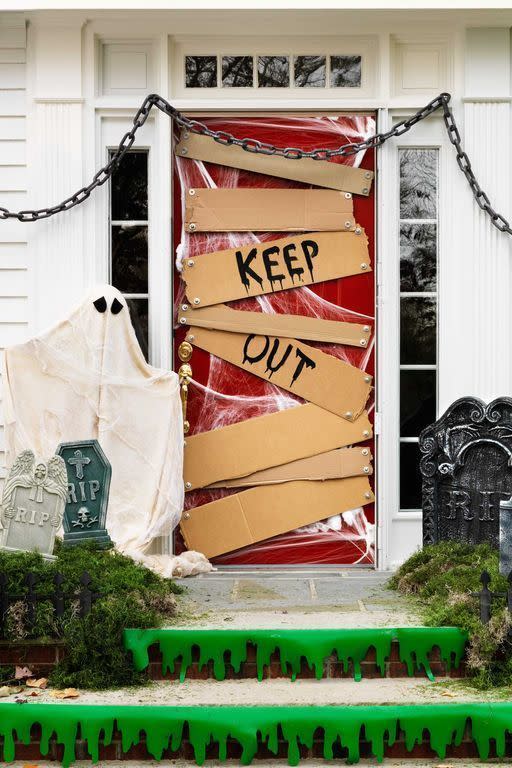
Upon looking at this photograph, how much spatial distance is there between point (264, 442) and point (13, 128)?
114 inches

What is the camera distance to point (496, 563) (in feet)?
21.2

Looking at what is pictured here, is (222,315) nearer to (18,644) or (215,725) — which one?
(18,644)

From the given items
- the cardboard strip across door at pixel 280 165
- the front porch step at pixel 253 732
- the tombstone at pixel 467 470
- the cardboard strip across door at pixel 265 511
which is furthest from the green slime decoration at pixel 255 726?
the cardboard strip across door at pixel 280 165

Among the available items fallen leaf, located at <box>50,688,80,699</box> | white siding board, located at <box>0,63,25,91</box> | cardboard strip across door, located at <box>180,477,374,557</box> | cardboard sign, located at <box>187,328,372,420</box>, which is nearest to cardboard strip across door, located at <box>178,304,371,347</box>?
cardboard sign, located at <box>187,328,372,420</box>

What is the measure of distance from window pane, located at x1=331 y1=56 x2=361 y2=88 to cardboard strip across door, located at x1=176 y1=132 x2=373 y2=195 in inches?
23.2

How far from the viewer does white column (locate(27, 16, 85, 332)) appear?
308 inches

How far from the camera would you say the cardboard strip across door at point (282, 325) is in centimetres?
797

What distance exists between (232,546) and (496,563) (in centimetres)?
218

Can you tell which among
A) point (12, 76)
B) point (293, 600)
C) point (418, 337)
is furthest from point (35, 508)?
point (12, 76)

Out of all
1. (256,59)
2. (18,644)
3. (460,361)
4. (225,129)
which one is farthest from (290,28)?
(18,644)

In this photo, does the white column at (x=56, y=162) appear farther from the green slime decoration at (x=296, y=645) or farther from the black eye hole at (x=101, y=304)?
the green slime decoration at (x=296, y=645)

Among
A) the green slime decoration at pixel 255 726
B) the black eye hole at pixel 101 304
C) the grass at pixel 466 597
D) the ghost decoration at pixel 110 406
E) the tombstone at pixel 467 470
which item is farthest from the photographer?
the black eye hole at pixel 101 304

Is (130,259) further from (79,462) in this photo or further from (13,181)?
(79,462)

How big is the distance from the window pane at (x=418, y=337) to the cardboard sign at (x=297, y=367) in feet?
1.14
